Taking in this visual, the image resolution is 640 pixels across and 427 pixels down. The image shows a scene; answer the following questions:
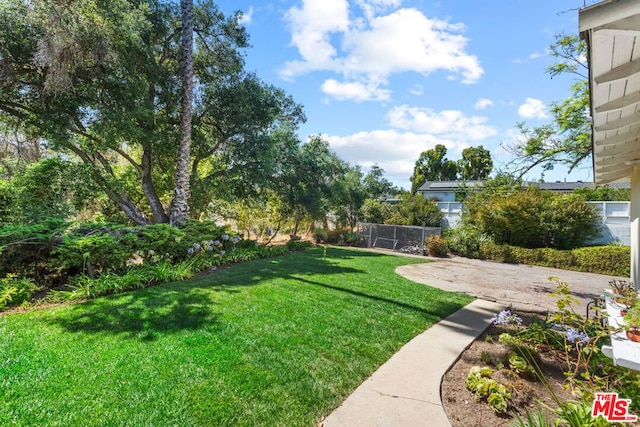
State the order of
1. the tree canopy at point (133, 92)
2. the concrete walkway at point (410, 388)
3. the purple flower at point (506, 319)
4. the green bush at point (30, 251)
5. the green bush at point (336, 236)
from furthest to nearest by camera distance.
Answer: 1. the green bush at point (336, 236)
2. the tree canopy at point (133, 92)
3. the green bush at point (30, 251)
4. the purple flower at point (506, 319)
5. the concrete walkway at point (410, 388)

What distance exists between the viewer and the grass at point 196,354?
217 cm

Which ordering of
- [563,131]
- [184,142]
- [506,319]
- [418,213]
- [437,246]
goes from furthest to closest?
[418,213]
[437,246]
[184,142]
[563,131]
[506,319]

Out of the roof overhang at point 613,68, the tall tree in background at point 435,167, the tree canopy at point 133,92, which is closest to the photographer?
the roof overhang at point 613,68

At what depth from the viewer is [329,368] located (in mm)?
2963

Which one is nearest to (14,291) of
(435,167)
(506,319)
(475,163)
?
(506,319)

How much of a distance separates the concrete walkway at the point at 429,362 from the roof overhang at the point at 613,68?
2691mm

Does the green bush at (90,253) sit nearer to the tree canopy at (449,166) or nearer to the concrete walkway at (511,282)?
the concrete walkway at (511,282)

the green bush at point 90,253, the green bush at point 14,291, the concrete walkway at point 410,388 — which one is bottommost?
the concrete walkway at point 410,388

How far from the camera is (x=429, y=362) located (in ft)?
10.7

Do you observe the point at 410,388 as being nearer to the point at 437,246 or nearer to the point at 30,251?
the point at 30,251

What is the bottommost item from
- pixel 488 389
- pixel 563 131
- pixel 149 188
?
pixel 488 389

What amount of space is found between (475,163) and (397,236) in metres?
25.6

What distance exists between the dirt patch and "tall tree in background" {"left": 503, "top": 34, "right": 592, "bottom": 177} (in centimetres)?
555

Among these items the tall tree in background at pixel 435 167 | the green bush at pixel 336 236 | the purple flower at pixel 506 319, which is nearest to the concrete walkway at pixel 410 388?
the purple flower at pixel 506 319
